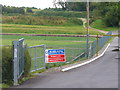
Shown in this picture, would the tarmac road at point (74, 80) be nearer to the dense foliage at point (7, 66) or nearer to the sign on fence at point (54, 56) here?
the dense foliage at point (7, 66)

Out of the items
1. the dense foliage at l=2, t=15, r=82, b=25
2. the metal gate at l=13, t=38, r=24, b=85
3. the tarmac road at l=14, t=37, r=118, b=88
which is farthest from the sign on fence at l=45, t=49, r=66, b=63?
the dense foliage at l=2, t=15, r=82, b=25

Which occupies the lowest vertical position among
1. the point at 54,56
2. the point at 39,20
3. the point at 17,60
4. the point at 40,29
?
the point at 40,29

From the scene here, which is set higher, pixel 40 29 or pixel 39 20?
pixel 39 20

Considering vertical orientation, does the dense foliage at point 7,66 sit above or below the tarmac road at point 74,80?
above

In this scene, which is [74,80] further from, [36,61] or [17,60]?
[36,61]

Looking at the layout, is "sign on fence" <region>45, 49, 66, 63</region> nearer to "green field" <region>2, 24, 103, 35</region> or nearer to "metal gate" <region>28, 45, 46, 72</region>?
"metal gate" <region>28, 45, 46, 72</region>

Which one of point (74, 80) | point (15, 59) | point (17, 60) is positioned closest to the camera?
point (15, 59)

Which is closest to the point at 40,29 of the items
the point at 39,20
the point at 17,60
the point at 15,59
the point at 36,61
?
the point at 39,20

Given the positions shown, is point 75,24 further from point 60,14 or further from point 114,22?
point 114,22

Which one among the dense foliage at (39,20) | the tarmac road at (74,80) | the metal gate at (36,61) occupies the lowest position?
the tarmac road at (74,80)

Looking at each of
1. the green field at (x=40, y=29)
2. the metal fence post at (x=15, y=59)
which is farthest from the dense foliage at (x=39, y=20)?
the metal fence post at (x=15, y=59)

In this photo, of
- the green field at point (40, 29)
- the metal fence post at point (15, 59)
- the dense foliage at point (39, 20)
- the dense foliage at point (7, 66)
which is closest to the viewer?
the metal fence post at point (15, 59)

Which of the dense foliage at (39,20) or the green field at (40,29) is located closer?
the green field at (40,29)

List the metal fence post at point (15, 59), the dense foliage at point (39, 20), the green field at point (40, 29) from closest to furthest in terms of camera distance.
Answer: the metal fence post at point (15, 59)
the green field at point (40, 29)
the dense foliage at point (39, 20)
